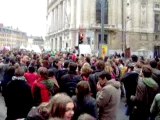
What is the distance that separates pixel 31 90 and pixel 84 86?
6.29ft

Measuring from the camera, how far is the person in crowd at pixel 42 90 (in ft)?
24.2

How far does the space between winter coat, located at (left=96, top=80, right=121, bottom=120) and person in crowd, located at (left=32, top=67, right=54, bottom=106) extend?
1132mm

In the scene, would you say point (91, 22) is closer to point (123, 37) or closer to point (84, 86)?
point (123, 37)

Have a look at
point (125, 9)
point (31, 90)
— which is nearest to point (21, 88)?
point (31, 90)

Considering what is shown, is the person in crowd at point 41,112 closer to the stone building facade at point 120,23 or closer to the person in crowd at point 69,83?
the person in crowd at point 69,83

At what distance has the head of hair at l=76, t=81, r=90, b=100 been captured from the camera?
589 cm

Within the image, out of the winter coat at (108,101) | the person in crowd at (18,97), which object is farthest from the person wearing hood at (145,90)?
the person in crowd at (18,97)

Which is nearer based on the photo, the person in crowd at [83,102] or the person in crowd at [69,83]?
the person in crowd at [83,102]

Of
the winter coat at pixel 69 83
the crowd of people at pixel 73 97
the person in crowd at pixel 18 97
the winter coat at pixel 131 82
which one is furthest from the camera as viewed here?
the winter coat at pixel 131 82

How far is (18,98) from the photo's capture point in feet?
23.7

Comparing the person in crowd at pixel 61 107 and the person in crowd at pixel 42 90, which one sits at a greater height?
the person in crowd at pixel 61 107

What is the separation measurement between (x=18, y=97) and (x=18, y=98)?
2 centimetres

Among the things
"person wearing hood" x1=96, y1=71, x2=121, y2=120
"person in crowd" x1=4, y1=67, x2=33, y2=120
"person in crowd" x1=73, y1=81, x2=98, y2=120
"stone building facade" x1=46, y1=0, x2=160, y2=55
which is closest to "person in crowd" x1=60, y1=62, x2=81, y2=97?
"person in crowd" x1=4, y1=67, x2=33, y2=120

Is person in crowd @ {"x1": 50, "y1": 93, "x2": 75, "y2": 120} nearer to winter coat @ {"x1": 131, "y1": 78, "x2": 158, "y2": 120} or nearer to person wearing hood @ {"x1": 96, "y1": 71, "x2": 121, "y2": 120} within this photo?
person wearing hood @ {"x1": 96, "y1": 71, "x2": 121, "y2": 120}
